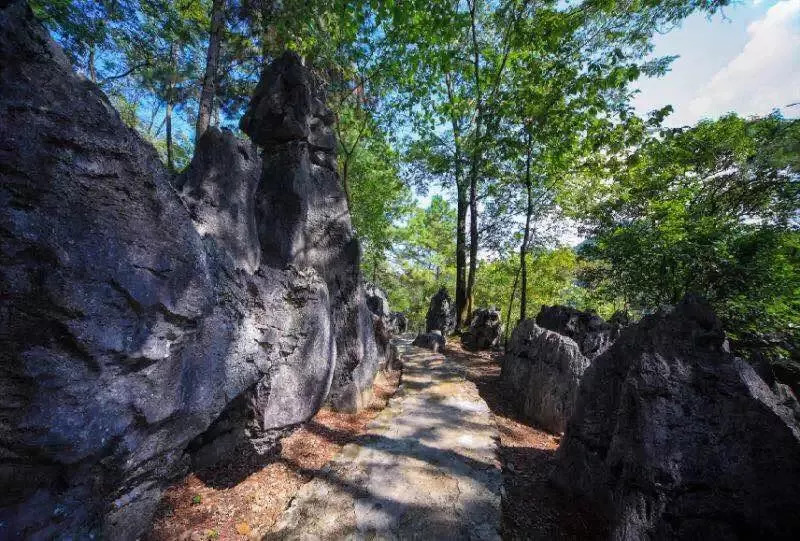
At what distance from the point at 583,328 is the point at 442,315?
7.82 m

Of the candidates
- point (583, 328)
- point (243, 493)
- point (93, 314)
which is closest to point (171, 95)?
point (93, 314)

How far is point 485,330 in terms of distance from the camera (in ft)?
39.4

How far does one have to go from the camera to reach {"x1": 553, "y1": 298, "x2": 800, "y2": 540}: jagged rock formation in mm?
2182

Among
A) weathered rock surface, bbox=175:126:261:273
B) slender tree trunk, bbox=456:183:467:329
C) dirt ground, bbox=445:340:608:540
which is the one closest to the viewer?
dirt ground, bbox=445:340:608:540

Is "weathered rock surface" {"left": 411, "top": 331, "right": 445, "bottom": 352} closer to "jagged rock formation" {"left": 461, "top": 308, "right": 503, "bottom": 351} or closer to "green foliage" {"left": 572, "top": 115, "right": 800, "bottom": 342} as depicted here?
"jagged rock formation" {"left": 461, "top": 308, "right": 503, "bottom": 351}

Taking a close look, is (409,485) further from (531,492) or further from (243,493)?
(243,493)

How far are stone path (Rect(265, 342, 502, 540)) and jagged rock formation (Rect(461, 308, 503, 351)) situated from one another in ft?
21.2

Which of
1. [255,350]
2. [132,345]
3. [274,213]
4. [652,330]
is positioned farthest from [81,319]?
[652,330]

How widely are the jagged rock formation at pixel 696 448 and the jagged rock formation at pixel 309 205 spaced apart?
160 inches

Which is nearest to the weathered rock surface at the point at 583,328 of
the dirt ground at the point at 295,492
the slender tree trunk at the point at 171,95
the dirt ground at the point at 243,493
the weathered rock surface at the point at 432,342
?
the dirt ground at the point at 295,492

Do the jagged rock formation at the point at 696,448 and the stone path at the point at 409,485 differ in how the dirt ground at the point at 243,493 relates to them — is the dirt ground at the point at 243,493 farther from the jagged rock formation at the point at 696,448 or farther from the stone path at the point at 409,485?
the jagged rock formation at the point at 696,448

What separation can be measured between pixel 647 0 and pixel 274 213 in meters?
8.97

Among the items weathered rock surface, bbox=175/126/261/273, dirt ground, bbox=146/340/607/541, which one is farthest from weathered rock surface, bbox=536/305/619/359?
weathered rock surface, bbox=175/126/261/273

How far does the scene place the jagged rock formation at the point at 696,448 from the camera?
2.18 meters
